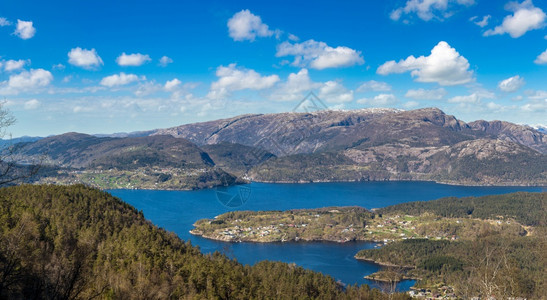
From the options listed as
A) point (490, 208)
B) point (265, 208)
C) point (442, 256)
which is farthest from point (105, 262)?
point (490, 208)

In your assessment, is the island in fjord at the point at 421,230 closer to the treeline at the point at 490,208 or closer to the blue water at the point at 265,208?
the treeline at the point at 490,208

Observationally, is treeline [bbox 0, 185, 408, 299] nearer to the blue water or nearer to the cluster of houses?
the cluster of houses

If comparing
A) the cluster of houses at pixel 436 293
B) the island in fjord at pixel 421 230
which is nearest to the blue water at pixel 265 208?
the island in fjord at pixel 421 230

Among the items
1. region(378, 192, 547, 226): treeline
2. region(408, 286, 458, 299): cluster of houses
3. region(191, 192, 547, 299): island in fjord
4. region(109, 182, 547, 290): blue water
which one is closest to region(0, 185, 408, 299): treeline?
region(408, 286, 458, 299): cluster of houses

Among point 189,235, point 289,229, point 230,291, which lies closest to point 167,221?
point 189,235

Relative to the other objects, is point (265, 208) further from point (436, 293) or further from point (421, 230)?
point (436, 293)

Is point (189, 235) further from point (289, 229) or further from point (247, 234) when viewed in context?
point (289, 229)
